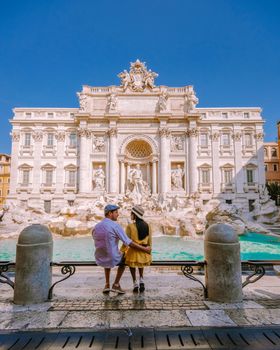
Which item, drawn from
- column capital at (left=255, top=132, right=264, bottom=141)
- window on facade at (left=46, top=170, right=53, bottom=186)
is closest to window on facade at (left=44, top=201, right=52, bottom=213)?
window on facade at (left=46, top=170, right=53, bottom=186)

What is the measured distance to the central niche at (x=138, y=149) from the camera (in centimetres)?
2612

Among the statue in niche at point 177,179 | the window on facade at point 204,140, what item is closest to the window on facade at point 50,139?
the statue in niche at point 177,179

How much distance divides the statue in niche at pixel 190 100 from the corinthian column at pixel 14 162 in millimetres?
20380

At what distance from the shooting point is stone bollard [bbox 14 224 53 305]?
314 cm

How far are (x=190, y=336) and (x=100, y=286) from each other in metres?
2.11

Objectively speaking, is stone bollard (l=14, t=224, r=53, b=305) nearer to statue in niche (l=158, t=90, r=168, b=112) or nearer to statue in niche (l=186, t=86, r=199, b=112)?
statue in niche (l=158, t=90, r=168, b=112)

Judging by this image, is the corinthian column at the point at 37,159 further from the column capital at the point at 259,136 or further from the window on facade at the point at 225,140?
the column capital at the point at 259,136

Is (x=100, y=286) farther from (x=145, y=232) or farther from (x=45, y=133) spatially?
(x=45, y=133)

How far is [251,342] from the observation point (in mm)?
2195

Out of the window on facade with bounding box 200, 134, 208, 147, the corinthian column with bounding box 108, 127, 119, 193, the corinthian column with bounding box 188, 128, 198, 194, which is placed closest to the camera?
the corinthian column with bounding box 108, 127, 119, 193

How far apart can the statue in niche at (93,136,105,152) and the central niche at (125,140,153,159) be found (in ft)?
9.32

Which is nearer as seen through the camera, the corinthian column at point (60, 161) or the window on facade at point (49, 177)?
the corinthian column at point (60, 161)

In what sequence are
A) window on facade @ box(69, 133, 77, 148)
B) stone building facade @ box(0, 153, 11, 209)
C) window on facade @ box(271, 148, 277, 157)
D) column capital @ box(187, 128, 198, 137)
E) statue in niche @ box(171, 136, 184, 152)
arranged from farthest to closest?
stone building facade @ box(0, 153, 11, 209), window on facade @ box(271, 148, 277, 157), window on facade @ box(69, 133, 77, 148), statue in niche @ box(171, 136, 184, 152), column capital @ box(187, 128, 198, 137)

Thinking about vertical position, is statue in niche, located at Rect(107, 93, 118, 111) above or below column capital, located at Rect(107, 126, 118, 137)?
above
